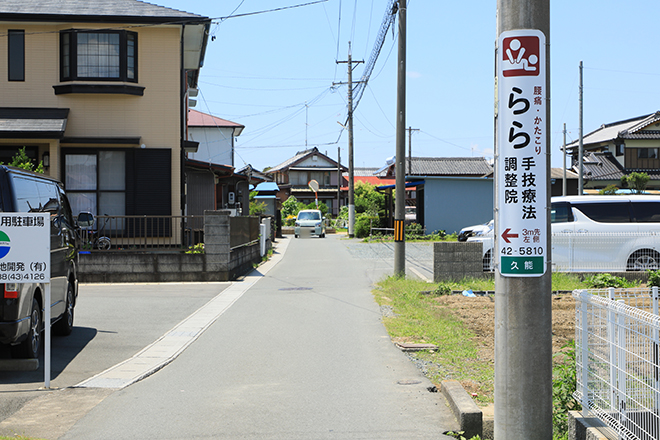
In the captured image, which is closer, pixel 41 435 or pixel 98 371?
pixel 41 435

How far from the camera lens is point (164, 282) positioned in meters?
15.1

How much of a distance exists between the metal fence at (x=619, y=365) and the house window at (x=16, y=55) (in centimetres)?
1727

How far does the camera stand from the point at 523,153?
398 cm

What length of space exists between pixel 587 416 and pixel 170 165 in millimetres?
14996

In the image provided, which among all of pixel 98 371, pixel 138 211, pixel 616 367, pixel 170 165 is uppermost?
pixel 170 165

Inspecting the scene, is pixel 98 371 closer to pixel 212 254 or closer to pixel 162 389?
pixel 162 389

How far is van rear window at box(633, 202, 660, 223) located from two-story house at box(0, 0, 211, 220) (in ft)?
39.8

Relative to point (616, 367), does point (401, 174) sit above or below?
above

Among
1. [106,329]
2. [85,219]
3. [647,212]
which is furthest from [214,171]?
[647,212]

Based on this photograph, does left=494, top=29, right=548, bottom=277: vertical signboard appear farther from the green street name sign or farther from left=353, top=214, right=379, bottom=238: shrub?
left=353, top=214, right=379, bottom=238: shrub

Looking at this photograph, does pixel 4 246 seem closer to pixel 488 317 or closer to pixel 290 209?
pixel 488 317

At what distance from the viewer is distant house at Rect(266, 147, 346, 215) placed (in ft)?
221

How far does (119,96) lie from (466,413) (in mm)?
15295

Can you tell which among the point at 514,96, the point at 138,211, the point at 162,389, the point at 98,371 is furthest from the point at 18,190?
the point at 138,211
